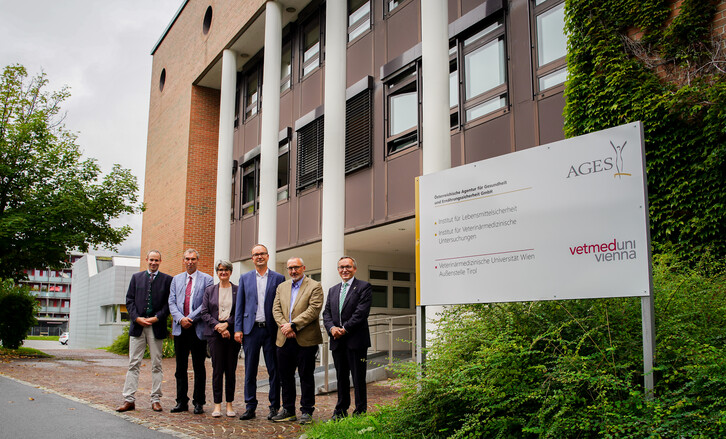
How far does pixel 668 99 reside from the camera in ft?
27.3

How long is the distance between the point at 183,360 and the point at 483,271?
14.0ft

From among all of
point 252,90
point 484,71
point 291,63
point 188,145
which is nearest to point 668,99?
point 484,71

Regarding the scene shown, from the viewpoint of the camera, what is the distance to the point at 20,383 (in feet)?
36.2

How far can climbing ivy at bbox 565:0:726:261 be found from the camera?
25.8ft

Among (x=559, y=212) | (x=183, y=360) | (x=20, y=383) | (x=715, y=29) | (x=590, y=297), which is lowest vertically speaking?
(x=20, y=383)

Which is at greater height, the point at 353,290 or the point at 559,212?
the point at 559,212

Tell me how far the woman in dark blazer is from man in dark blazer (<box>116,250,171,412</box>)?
678 millimetres

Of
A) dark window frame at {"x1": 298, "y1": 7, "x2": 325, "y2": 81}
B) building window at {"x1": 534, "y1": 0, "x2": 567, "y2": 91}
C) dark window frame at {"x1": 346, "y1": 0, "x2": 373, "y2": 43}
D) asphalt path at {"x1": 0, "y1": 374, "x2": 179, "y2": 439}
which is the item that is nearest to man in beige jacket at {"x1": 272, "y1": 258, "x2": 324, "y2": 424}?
asphalt path at {"x1": 0, "y1": 374, "x2": 179, "y2": 439}

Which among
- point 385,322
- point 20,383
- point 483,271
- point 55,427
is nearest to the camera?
point 483,271

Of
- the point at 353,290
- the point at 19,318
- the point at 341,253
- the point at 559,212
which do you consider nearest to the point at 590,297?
the point at 559,212

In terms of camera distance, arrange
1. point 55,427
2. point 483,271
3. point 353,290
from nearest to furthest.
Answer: point 483,271, point 55,427, point 353,290

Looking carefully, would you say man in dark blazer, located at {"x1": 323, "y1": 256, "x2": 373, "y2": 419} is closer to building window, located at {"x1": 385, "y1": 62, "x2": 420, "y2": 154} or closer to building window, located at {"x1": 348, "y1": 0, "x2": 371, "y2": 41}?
building window, located at {"x1": 385, "y1": 62, "x2": 420, "y2": 154}

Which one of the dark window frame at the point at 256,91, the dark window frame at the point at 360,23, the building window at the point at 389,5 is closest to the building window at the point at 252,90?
the dark window frame at the point at 256,91

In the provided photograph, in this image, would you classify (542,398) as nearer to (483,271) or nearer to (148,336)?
→ (483,271)
